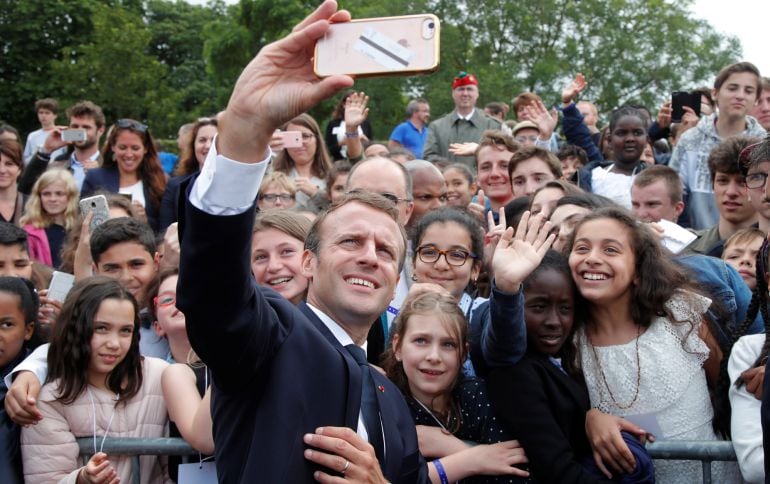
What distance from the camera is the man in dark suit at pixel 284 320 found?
2.04 m

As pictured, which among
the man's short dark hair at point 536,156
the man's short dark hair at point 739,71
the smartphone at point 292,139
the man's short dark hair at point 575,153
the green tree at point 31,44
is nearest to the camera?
the man's short dark hair at point 536,156

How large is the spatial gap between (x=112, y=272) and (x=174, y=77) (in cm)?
3687

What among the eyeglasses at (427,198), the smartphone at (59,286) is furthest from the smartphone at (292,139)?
the smartphone at (59,286)

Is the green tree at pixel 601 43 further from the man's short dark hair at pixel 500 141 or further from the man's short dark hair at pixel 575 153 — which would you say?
the man's short dark hair at pixel 500 141

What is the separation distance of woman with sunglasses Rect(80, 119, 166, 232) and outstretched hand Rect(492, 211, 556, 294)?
14.8 ft

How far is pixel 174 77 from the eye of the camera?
40.2 metres

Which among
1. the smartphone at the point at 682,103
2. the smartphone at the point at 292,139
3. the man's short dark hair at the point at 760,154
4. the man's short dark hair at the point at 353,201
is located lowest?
the man's short dark hair at the point at 353,201

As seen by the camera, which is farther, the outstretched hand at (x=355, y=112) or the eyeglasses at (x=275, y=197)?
the outstretched hand at (x=355, y=112)

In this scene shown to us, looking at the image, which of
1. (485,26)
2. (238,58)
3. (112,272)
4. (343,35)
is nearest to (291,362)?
(343,35)

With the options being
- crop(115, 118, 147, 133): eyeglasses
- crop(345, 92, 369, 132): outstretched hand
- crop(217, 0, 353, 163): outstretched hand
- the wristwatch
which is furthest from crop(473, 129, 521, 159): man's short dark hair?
crop(217, 0, 353, 163): outstretched hand

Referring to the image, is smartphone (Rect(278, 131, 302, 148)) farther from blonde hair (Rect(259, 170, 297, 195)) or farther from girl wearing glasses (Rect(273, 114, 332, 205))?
blonde hair (Rect(259, 170, 297, 195))

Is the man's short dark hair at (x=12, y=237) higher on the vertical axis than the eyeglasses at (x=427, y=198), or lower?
lower

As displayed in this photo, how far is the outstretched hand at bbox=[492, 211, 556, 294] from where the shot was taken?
10.6 ft

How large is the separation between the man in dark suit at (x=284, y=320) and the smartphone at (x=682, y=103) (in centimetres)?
598
